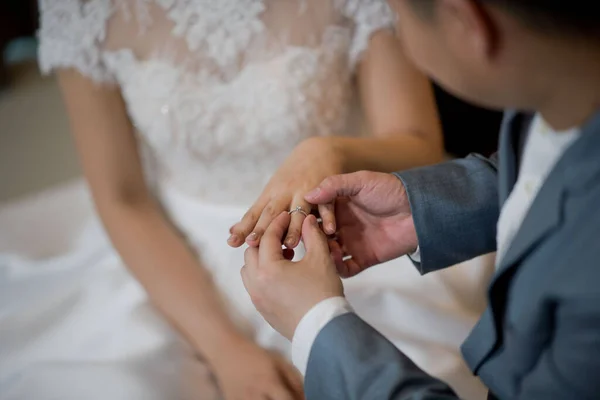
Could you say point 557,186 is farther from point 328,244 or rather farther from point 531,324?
point 328,244

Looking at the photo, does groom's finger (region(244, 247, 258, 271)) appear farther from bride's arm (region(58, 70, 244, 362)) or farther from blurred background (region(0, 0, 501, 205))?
blurred background (region(0, 0, 501, 205))

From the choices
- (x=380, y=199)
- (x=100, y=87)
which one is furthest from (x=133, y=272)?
(x=380, y=199)

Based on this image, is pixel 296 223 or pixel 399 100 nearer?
pixel 296 223

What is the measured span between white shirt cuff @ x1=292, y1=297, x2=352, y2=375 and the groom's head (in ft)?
0.70

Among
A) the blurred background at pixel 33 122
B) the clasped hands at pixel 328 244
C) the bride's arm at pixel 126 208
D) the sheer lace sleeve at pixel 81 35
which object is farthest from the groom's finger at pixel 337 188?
the blurred background at pixel 33 122

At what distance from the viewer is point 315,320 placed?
551 millimetres

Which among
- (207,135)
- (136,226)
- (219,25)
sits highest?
(219,25)

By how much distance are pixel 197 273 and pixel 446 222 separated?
0.39 m

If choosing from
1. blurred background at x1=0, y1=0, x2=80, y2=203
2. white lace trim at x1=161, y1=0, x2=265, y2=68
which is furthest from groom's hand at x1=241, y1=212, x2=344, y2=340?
blurred background at x1=0, y1=0, x2=80, y2=203

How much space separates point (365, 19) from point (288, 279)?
0.50 meters

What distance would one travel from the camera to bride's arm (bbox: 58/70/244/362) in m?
0.88

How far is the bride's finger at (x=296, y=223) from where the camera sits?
25.1 inches

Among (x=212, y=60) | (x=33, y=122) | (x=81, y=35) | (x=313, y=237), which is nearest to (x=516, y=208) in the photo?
(x=313, y=237)

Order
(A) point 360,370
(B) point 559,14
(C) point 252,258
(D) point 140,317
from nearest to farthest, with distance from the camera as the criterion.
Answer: (B) point 559,14 → (A) point 360,370 → (C) point 252,258 → (D) point 140,317
